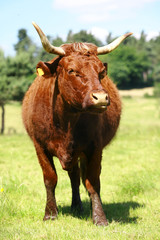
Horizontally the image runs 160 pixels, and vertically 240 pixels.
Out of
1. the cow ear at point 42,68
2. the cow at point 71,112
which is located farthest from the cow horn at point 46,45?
the cow ear at point 42,68

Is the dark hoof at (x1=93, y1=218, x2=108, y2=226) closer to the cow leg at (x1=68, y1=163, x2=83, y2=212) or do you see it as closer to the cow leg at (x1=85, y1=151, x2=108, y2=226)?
the cow leg at (x1=85, y1=151, x2=108, y2=226)

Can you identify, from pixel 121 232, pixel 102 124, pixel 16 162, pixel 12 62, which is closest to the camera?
pixel 121 232

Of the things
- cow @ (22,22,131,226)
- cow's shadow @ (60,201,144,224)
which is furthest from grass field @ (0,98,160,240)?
cow @ (22,22,131,226)

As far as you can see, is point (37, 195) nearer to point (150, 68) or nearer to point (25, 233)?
point (25, 233)

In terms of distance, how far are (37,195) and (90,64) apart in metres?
3.38

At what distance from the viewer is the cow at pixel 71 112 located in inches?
159

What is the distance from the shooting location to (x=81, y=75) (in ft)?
13.3

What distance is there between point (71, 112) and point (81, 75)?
2.27 feet

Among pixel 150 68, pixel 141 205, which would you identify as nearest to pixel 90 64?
pixel 141 205

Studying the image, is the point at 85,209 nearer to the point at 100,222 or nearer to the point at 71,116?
the point at 100,222

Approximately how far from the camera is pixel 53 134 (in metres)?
4.91

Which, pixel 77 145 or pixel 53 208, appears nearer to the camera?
pixel 77 145

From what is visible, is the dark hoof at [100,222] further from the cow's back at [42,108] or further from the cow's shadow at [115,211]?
the cow's back at [42,108]

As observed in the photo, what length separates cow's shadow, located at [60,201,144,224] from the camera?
5.33 metres
